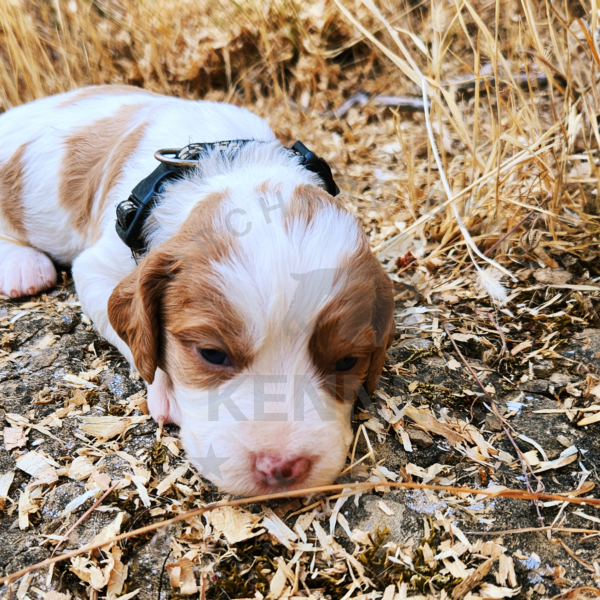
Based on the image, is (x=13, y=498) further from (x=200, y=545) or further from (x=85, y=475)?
(x=200, y=545)

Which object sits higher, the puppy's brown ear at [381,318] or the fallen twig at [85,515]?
the puppy's brown ear at [381,318]

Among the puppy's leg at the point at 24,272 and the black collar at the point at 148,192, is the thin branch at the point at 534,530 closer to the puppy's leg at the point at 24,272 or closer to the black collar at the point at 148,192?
the black collar at the point at 148,192

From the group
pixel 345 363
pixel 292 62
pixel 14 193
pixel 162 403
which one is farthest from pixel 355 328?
pixel 292 62

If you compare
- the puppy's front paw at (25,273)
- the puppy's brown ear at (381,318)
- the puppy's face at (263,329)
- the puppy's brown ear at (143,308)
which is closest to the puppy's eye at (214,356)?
the puppy's face at (263,329)

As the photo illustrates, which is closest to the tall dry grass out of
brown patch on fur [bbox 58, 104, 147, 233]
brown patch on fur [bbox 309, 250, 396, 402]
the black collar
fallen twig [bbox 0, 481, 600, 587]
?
brown patch on fur [bbox 58, 104, 147, 233]

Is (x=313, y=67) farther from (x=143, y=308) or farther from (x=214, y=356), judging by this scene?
(x=214, y=356)

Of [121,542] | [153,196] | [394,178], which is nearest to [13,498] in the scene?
[121,542]
